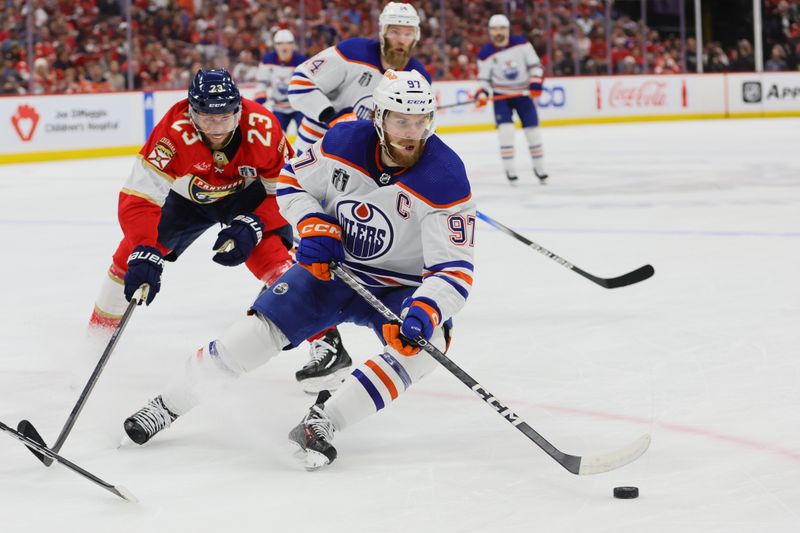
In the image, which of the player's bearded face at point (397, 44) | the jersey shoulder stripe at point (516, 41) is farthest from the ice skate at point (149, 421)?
the jersey shoulder stripe at point (516, 41)

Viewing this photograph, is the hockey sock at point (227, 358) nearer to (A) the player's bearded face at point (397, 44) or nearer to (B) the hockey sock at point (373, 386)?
(B) the hockey sock at point (373, 386)

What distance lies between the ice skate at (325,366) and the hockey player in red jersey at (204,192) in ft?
0.15

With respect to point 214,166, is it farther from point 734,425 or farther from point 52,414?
point 734,425

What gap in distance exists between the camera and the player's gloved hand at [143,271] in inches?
120

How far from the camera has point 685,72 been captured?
17.6 meters

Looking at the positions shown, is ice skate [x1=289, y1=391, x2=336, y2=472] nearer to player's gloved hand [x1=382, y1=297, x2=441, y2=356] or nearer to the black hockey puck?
player's gloved hand [x1=382, y1=297, x2=441, y2=356]

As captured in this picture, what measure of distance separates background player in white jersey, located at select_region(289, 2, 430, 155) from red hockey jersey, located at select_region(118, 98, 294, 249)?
168 cm

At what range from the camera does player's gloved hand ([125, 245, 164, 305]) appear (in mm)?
3061

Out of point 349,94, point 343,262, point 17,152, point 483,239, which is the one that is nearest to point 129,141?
point 17,152

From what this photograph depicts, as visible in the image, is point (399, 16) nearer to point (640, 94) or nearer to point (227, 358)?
point (227, 358)

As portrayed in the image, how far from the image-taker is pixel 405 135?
2.80 metres

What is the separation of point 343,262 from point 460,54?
13007 millimetres

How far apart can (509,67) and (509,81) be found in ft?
0.39

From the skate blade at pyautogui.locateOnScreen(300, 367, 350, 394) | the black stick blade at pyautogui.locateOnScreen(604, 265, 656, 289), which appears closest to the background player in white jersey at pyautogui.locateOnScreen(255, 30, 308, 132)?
the black stick blade at pyautogui.locateOnScreen(604, 265, 656, 289)
